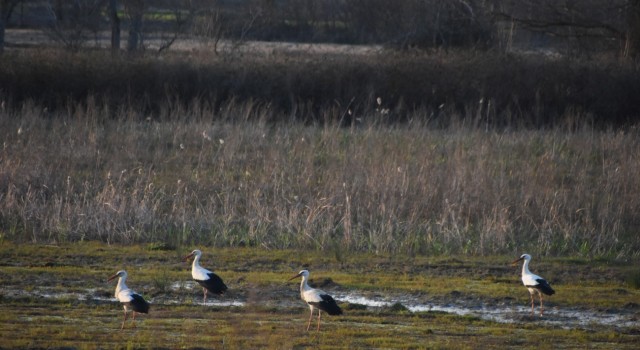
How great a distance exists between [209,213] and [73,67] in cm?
1293

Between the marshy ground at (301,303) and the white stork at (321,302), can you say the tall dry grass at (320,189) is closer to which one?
the marshy ground at (301,303)

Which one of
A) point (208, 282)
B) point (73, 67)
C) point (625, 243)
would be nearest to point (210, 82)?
point (73, 67)

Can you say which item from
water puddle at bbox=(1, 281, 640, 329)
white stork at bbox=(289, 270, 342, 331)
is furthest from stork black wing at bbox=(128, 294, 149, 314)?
white stork at bbox=(289, 270, 342, 331)

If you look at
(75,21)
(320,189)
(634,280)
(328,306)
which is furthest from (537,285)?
(75,21)

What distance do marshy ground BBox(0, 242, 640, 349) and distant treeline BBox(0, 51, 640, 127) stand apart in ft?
43.3

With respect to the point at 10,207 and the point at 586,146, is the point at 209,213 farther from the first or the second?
the point at 586,146

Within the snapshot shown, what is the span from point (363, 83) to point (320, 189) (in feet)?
37.2

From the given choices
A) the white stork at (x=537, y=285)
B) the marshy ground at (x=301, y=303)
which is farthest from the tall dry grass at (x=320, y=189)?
the white stork at (x=537, y=285)

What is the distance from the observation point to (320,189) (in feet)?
52.1

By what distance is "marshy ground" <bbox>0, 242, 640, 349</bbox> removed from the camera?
29.2ft

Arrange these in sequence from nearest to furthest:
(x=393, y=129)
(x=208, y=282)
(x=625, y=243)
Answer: (x=208, y=282) < (x=625, y=243) < (x=393, y=129)

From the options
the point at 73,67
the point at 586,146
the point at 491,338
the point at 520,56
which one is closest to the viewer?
the point at 491,338

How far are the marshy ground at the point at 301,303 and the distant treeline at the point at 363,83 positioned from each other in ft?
43.3

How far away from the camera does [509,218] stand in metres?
15.1
